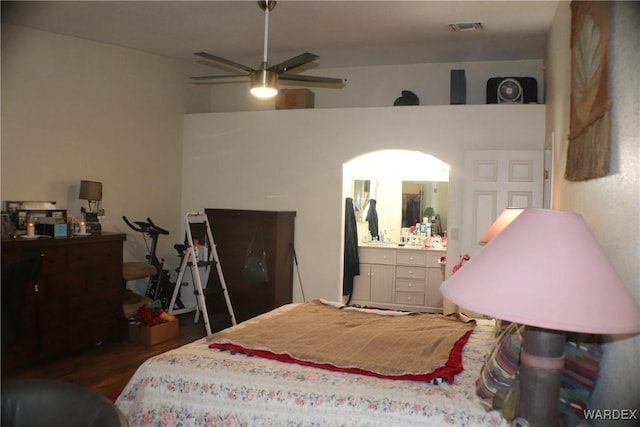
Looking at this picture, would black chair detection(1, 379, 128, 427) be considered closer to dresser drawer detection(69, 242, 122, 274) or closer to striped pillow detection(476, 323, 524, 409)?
striped pillow detection(476, 323, 524, 409)

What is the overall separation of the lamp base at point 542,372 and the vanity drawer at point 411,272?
16.2ft

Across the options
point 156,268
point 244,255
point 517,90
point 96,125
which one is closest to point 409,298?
point 244,255

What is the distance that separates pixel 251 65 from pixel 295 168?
1.29 m

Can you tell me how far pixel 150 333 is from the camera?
4617mm

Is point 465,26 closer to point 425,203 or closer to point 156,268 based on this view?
point 425,203

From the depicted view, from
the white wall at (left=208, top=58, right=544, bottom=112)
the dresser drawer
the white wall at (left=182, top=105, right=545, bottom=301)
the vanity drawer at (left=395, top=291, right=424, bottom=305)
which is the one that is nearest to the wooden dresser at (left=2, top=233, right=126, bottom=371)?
the dresser drawer

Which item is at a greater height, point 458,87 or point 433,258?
point 458,87

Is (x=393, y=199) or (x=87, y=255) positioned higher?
(x=393, y=199)

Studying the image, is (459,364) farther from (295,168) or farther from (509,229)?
(295,168)

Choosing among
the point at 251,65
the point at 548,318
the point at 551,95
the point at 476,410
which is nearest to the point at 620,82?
the point at 548,318

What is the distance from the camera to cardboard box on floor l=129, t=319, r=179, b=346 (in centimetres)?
462

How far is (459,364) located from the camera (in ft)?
7.27

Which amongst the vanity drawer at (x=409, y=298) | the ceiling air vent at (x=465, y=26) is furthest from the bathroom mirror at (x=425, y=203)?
the ceiling air vent at (x=465, y=26)

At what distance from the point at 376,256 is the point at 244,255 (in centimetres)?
188
